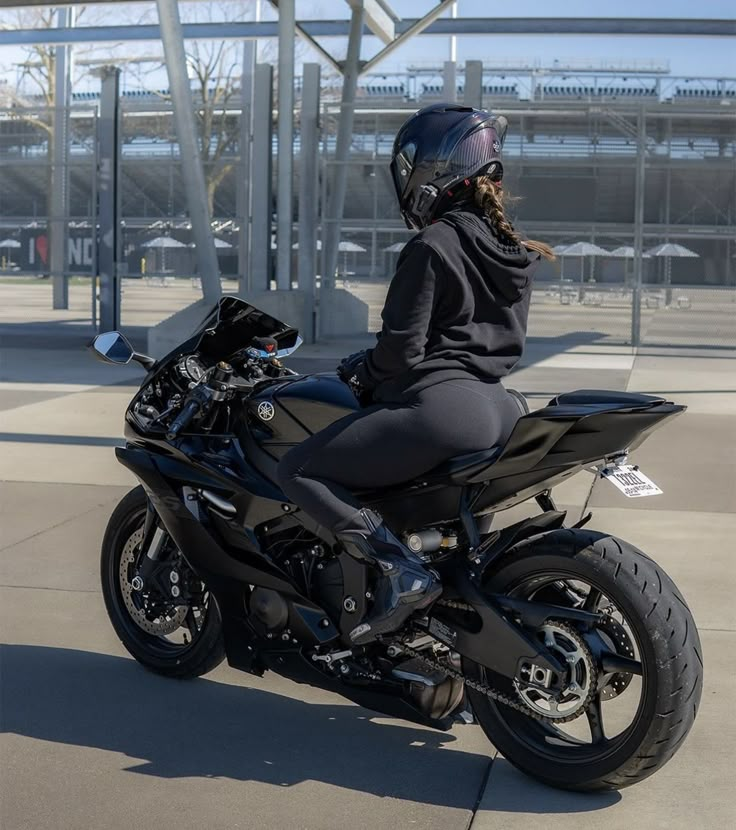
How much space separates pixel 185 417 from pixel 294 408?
18.9 inches

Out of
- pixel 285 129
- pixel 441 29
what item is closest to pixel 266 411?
pixel 285 129

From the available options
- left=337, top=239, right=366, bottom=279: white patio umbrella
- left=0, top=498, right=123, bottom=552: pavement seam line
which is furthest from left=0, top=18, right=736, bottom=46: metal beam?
left=0, top=498, right=123, bottom=552: pavement seam line

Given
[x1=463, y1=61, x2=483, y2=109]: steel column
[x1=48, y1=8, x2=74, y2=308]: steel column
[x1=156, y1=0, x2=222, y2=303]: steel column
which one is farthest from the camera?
[x1=48, y1=8, x2=74, y2=308]: steel column

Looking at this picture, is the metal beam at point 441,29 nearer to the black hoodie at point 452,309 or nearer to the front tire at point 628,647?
the black hoodie at point 452,309

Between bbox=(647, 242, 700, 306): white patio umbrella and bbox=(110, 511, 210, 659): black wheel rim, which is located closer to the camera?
bbox=(110, 511, 210, 659): black wheel rim

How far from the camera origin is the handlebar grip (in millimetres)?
4328

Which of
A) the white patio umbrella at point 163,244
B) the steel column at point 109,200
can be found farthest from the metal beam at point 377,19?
the white patio umbrella at point 163,244

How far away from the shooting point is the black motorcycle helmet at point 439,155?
372cm

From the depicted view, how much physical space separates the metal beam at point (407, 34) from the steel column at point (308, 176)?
185 cm

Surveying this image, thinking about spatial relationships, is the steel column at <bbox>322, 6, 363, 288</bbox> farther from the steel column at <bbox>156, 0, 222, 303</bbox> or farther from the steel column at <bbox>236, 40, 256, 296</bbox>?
the steel column at <bbox>156, 0, 222, 303</bbox>

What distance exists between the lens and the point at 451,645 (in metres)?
3.70

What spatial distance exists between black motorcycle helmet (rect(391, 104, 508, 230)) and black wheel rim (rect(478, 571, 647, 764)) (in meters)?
1.12

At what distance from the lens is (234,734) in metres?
A: 4.15

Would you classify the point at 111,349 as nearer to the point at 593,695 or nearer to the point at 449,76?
the point at 593,695
